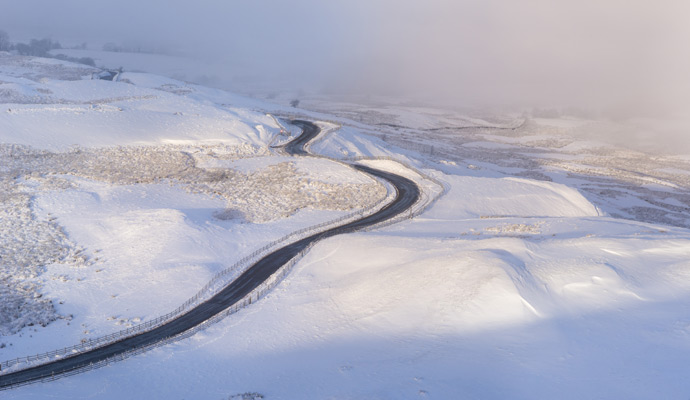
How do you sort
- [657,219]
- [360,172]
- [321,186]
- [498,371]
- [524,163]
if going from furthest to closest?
[524,163] < [657,219] < [360,172] < [321,186] < [498,371]

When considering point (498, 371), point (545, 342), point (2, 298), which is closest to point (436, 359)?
point (498, 371)

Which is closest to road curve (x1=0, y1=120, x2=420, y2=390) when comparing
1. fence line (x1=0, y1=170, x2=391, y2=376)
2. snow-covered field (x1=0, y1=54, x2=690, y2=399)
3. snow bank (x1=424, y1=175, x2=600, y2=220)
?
fence line (x1=0, y1=170, x2=391, y2=376)

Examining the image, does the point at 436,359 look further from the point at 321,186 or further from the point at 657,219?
the point at 657,219

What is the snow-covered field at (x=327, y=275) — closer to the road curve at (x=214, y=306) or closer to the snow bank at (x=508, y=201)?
the snow bank at (x=508, y=201)

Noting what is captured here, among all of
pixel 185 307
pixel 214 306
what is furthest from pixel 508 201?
pixel 185 307

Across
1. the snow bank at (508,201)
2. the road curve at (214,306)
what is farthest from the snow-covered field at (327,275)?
the road curve at (214,306)

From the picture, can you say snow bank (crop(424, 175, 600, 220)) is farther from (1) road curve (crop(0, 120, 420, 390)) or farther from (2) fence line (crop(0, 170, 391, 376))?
(2) fence line (crop(0, 170, 391, 376))
